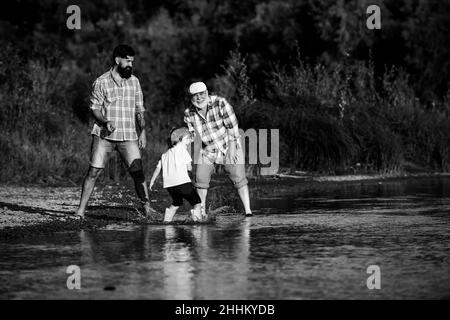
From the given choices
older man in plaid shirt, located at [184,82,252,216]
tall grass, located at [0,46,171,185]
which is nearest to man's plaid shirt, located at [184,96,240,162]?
older man in plaid shirt, located at [184,82,252,216]

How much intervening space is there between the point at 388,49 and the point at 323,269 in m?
26.6

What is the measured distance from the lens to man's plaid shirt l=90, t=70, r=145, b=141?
1502 cm

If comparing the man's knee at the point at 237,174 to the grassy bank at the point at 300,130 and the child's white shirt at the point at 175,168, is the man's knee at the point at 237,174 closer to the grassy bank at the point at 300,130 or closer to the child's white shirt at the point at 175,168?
the child's white shirt at the point at 175,168

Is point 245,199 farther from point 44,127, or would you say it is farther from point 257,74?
point 257,74

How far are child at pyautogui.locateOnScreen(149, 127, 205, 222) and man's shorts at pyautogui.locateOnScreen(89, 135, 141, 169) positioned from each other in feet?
2.67

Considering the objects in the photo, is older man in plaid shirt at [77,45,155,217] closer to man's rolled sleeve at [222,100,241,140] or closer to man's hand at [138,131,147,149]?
man's hand at [138,131,147,149]

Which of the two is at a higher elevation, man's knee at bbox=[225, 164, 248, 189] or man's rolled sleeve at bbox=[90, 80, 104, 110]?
man's rolled sleeve at bbox=[90, 80, 104, 110]

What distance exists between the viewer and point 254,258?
36.3ft

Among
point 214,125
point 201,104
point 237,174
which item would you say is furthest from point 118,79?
point 237,174

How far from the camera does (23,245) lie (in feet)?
40.4

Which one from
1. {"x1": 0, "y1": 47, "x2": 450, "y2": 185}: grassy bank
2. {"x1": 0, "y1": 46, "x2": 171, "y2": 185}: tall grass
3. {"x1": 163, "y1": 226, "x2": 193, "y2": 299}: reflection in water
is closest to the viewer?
{"x1": 163, "y1": 226, "x2": 193, "y2": 299}: reflection in water

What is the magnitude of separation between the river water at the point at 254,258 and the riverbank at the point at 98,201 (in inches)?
25.9

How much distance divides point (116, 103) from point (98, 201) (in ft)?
10.8
